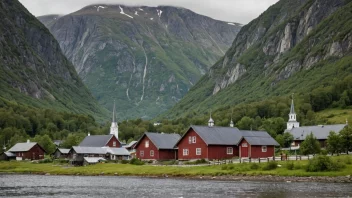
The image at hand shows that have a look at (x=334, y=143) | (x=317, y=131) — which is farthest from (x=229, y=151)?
(x=317, y=131)

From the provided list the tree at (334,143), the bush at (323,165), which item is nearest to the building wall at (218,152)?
the tree at (334,143)

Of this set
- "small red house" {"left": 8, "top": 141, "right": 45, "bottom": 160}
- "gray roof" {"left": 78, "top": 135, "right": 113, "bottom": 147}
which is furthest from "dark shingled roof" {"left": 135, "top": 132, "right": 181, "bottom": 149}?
"small red house" {"left": 8, "top": 141, "right": 45, "bottom": 160}

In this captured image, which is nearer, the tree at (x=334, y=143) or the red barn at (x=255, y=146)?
the tree at (x=334, y=143)

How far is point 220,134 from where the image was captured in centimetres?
11094

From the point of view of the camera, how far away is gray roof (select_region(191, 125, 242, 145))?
10800cm

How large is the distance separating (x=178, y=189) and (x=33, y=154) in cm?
9033

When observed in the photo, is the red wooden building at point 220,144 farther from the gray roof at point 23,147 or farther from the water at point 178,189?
the gray roof at point 23,147

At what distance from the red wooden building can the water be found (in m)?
33.6

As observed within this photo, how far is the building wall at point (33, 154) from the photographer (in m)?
145

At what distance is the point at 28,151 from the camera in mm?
144875

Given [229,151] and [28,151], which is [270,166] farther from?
[28,151]

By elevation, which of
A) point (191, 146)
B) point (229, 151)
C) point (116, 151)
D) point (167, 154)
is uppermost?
point (191, 146)

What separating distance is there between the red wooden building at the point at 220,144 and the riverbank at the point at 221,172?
15095 mm

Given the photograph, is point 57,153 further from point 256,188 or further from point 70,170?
point 256,188
